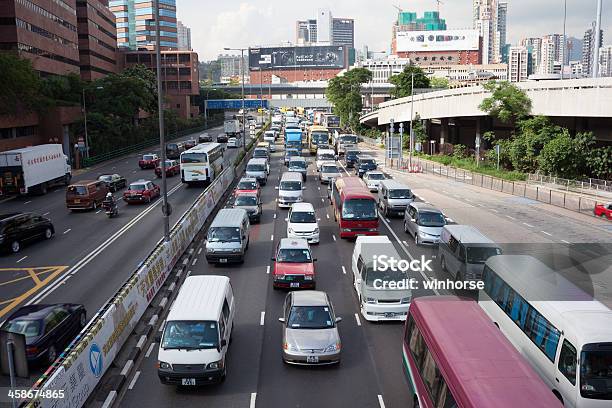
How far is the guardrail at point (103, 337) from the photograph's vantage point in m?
12.8

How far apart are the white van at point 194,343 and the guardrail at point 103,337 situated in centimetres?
164

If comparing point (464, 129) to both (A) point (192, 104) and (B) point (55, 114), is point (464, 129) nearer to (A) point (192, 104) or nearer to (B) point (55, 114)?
(B) point (55, 114)

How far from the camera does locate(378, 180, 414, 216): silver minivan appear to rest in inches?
1406

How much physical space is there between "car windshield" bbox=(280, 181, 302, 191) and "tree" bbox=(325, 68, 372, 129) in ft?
237

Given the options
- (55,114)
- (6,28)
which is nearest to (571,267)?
(55,114)

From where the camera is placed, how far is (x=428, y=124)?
293ft

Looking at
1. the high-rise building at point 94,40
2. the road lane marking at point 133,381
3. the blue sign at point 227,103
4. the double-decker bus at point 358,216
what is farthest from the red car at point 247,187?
the blue sign at point 227,103

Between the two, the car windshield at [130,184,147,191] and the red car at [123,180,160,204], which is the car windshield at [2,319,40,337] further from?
the car windshield at [130,184,147,191]

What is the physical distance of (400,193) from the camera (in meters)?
36.5

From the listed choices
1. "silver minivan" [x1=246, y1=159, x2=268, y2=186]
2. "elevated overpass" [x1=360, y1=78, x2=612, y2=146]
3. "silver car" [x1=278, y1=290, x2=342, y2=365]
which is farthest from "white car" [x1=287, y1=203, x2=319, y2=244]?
"elevated overpass" [x1=360, y1=78, x2=612, y2=146]

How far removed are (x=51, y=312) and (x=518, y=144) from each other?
45488mm

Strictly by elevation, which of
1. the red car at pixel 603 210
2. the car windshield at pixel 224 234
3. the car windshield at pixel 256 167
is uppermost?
the car windshield at pixel 256 167

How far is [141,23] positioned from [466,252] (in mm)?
176119

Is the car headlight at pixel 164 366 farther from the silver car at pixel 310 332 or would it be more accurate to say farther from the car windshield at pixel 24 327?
the car windshield at pixel 24 327
